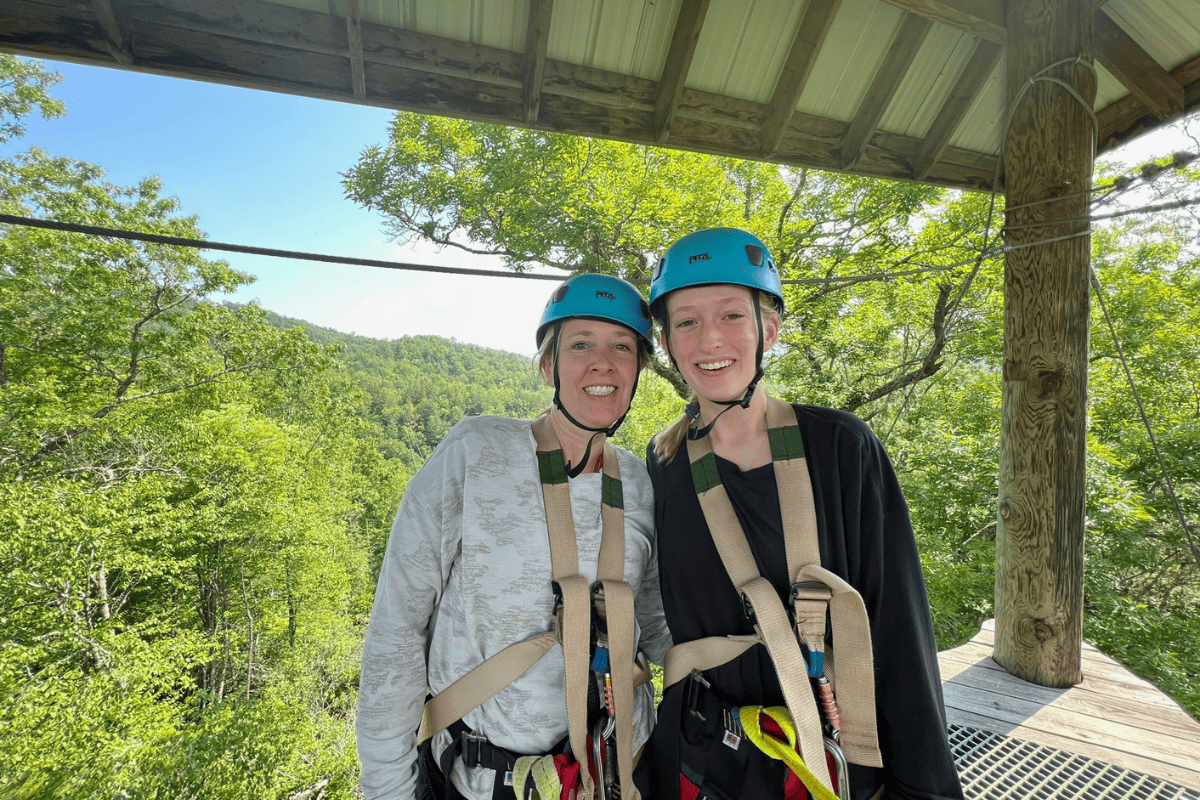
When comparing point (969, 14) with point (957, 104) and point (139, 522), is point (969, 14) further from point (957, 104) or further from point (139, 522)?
point (139, 522)

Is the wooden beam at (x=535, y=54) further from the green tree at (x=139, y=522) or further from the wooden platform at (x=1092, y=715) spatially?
the green tree at (x=139, y=522)

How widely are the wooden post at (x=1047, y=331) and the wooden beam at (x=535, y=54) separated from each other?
2.39 meters

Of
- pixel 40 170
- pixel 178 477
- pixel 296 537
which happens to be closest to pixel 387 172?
pixel 40 170

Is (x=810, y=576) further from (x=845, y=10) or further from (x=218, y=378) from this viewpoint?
(x=218, y=378)

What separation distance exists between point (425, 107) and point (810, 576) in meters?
2.65

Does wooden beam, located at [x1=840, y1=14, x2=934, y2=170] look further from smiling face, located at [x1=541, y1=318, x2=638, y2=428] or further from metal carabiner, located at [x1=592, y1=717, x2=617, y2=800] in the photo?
metal carabiner, located at [x1=592, y1=717, x2=617, y2=800]

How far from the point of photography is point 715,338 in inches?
66.4

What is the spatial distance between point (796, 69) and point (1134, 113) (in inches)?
81.7

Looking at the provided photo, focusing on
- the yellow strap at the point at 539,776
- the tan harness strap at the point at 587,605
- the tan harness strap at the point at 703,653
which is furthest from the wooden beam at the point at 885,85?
the yellow strap at the point at 539,776

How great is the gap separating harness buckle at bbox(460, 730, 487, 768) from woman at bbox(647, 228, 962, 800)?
60cm

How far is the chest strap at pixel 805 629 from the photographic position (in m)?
1.36

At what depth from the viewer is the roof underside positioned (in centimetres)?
206

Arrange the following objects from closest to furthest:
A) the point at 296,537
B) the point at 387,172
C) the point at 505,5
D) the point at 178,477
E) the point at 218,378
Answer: the point at 505,5 → the point at 387,172 → the point at 178,477 → the point at 218,378 → the point at 296,537

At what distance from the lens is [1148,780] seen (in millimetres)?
1983
